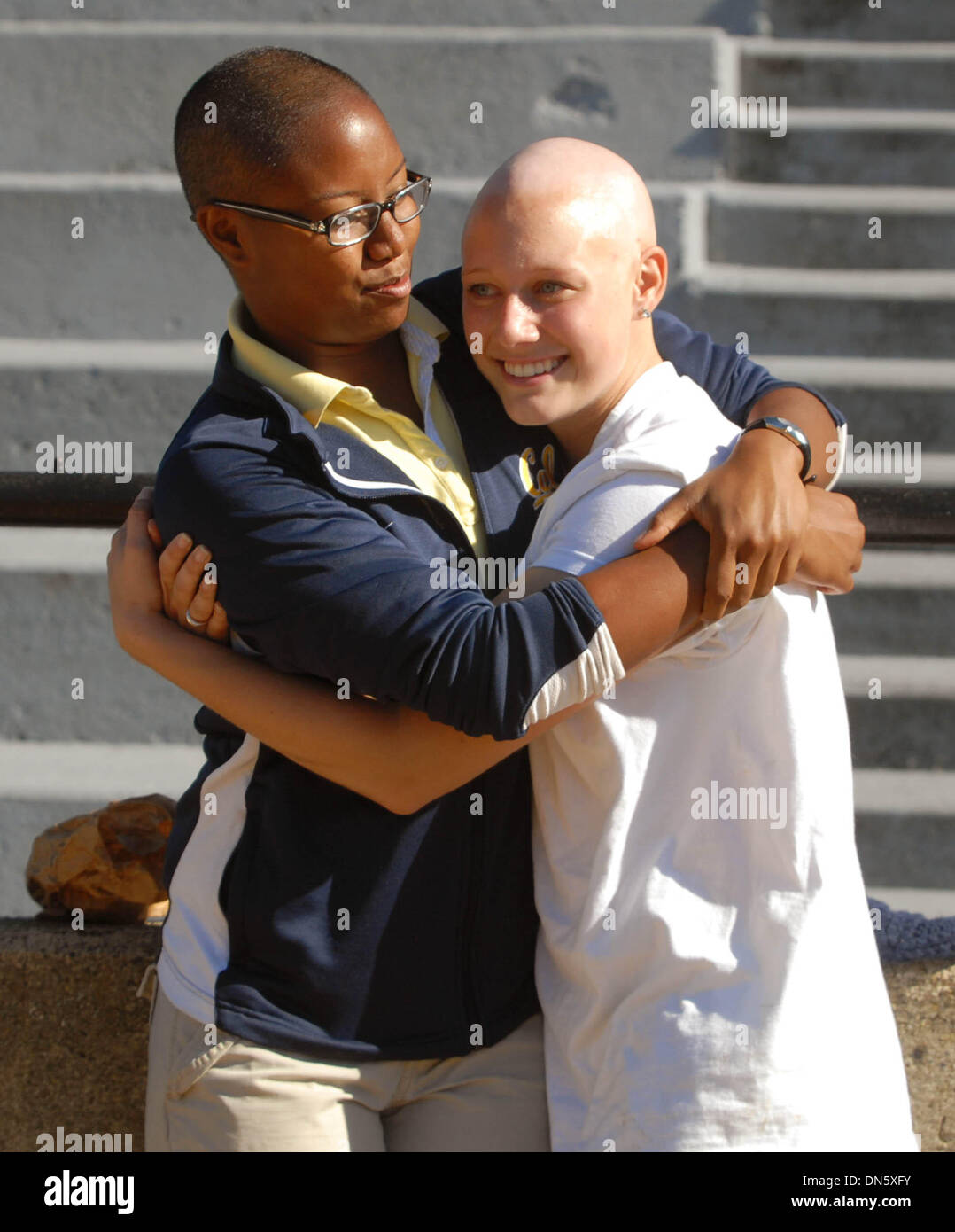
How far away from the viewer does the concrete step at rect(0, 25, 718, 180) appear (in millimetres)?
4227

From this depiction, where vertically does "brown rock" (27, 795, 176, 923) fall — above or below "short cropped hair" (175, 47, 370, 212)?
below

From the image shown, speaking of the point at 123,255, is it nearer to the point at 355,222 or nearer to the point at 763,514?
the point at 355,222

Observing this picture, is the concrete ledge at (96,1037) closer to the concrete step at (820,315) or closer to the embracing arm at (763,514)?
the embracing arm at (763,514)

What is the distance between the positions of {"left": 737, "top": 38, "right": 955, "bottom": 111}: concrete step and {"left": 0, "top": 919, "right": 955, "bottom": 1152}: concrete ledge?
3489mm

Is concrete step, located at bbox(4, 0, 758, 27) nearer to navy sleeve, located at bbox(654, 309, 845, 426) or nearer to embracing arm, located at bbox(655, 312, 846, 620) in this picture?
navy sleeve, located at bbox(654, 309, 845, 426)

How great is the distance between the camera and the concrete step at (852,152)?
4523 mm

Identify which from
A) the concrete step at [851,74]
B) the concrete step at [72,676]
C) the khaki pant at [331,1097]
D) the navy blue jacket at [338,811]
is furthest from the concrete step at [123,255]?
the khaki pant at [331,1097]

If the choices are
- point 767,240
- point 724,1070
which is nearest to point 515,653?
point 724,1070

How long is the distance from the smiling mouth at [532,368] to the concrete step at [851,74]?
11.2 feet

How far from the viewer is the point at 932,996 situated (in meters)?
2.17

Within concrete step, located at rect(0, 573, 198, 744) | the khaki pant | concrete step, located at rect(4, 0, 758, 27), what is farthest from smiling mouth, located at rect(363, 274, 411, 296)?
concrete step, located at rect(4, 0, 758, 27)

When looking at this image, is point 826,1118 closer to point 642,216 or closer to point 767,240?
point 642,216

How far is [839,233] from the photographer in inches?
172

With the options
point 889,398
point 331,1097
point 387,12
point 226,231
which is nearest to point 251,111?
point 226,231
